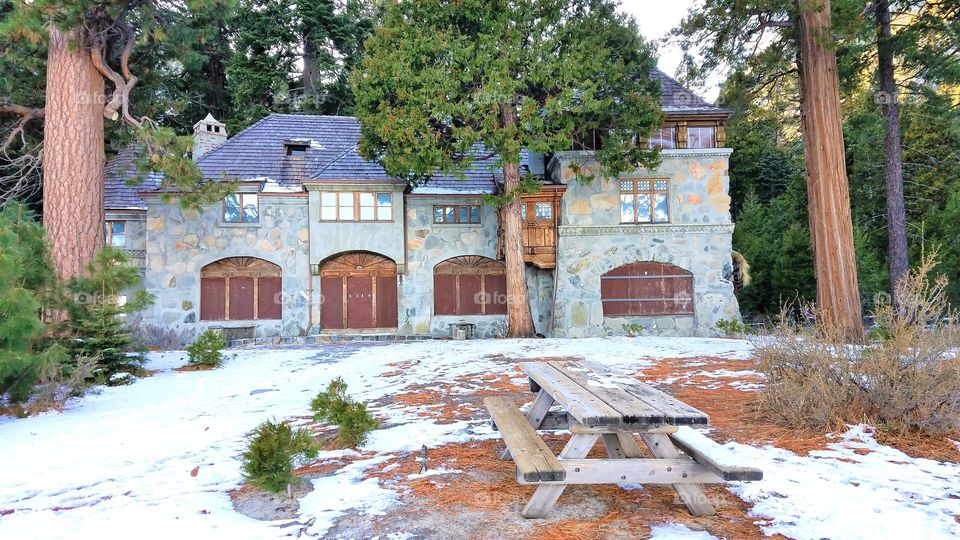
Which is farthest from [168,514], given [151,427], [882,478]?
[882,478]

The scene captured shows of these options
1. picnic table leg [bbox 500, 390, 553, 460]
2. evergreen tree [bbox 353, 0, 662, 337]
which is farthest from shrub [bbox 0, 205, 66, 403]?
evergreen tree [bbox 353, 0, 662, 337]

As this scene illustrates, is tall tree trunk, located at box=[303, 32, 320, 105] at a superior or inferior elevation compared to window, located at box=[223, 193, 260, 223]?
superior

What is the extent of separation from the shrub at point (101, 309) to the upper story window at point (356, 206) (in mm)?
8723

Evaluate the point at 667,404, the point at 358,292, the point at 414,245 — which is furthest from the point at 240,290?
the point at 667,404

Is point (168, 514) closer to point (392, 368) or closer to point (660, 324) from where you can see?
point (392, 368)

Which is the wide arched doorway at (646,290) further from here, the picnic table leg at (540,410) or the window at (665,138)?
the picnic table leg at (540,410)

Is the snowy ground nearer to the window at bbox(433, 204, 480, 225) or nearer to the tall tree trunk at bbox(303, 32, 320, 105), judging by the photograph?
the window at bbox(433, 204, 480, 225)

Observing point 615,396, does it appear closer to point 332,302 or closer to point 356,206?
point 356,206

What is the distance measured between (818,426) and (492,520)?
313 cm

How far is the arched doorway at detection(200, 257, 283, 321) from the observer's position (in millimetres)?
16500

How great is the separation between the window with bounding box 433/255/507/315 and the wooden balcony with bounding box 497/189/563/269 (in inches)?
57.6

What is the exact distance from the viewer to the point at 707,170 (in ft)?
55.1

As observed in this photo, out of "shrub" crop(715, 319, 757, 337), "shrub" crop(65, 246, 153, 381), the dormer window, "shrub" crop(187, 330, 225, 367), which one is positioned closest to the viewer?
"shrub" crop(65, 246, 153, 381)

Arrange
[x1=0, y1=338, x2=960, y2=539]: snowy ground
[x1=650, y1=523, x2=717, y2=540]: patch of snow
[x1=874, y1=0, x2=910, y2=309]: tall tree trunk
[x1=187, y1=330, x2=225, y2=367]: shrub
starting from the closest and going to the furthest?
[x1=650, y1=523, x2=717, y2=540]: patch of snow → [x1=0, y1=338, x2=960, y2=539]: snowy ground → [x1=187, y1=330, x2=225, y2=367]: shrub → [x1=874, y1=0, x2=910, y2=309]: tall tree trunk
